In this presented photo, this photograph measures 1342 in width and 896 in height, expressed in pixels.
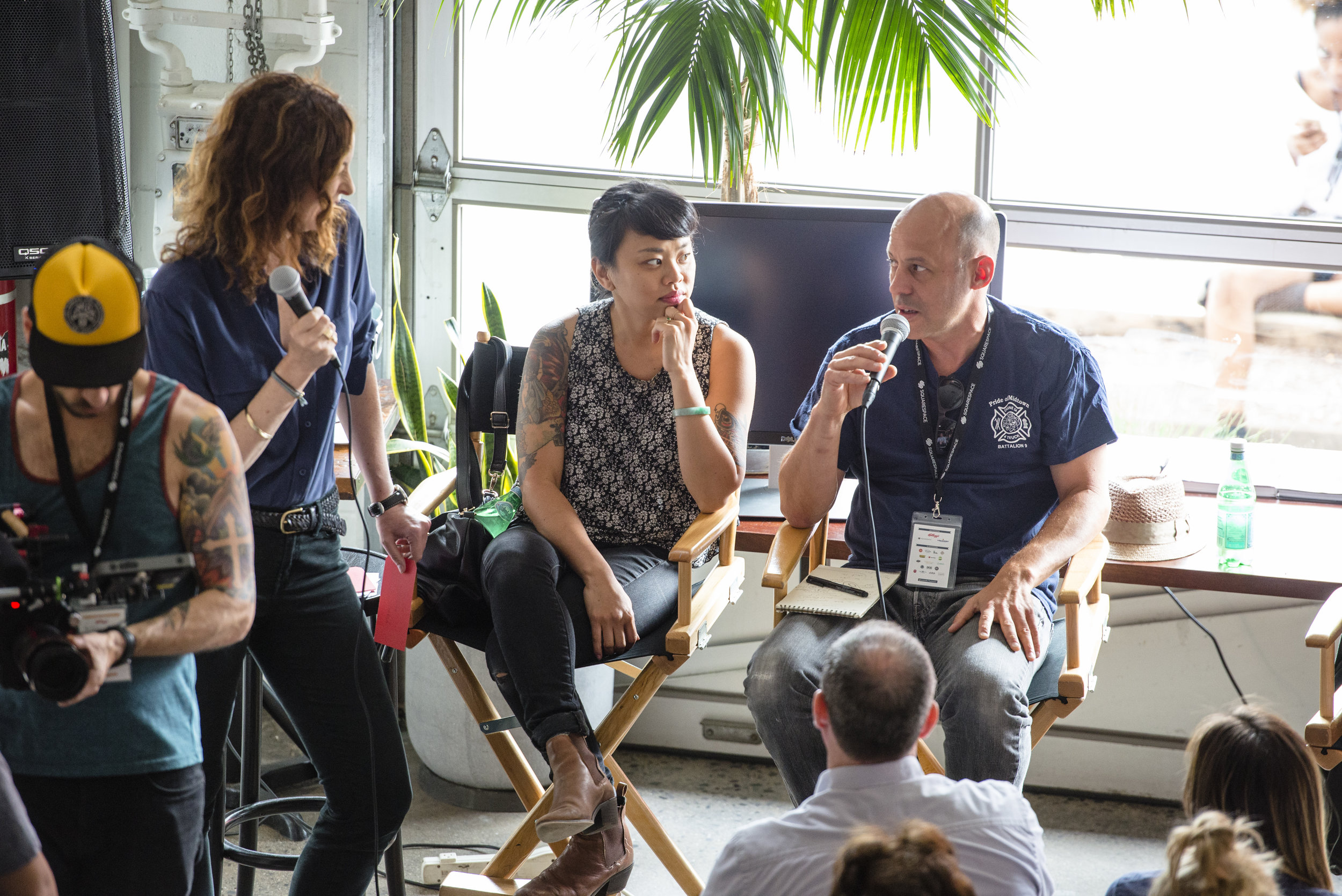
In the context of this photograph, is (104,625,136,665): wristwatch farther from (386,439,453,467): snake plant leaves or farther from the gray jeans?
(386,439,453,467): snake plant leaves

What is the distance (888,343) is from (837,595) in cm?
51

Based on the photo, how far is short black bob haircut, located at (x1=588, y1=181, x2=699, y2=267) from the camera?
250 centimetres

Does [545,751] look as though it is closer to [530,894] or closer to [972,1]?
[530,894]

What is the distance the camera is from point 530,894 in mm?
2174

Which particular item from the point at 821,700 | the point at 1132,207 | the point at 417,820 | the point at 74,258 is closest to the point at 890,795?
the point at 821,700

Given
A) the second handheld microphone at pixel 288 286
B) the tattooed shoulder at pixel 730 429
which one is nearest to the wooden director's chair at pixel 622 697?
the tattooed shoulder at pixel 730 429

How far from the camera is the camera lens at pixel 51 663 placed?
1374 millimetres

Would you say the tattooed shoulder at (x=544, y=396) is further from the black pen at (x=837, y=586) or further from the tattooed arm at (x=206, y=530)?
the tattooed arm at (x=206, y=530)

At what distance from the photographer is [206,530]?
1555 millimetres

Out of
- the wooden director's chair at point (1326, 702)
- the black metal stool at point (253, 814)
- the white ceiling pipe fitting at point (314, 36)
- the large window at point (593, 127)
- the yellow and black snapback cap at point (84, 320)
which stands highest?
the white ceiling pipe fitting at point (314, 36)

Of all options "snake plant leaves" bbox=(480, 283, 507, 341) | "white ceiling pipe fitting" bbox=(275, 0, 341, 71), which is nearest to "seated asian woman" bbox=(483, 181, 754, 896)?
"snake plant leaves" bbox=(480, 283, 507, 341)

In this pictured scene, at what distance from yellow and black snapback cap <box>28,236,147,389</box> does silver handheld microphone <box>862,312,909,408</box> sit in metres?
1.30

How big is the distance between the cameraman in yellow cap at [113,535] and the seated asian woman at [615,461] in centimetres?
82

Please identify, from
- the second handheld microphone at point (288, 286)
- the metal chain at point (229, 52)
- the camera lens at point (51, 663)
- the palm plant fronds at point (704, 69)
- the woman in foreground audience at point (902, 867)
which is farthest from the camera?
the metal chain at point (229, 52)
